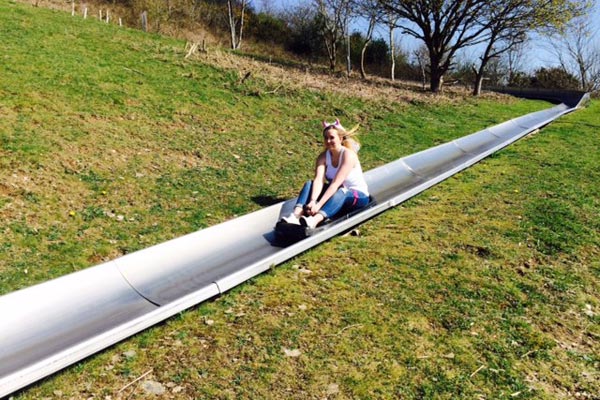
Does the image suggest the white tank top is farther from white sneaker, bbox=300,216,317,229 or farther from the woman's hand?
white sneaker, bbox=300,216,317,229

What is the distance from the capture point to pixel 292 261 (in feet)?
15.8

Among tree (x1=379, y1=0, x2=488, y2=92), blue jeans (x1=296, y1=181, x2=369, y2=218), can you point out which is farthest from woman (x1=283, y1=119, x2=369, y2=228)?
tree (x1=379, y1=0, x2=488, y2=92)

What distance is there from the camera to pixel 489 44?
78.0ft

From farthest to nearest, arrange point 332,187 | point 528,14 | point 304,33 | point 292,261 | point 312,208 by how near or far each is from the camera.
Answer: point 304,33, point 528,14, point 332,187, point 312,208, point 292,261

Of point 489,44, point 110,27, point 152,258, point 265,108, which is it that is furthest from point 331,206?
point 489,44

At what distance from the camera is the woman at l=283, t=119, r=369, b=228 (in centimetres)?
527

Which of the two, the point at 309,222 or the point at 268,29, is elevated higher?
the point at 268,29

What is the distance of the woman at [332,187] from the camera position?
5273 millimetres

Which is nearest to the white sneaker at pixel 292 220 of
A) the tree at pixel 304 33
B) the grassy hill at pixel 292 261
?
the grassy hill at pixel 292 261

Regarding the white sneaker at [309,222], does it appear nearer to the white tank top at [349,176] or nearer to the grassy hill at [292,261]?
the grassy hill at [292,261]

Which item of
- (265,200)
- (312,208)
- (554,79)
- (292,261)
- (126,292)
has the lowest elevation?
(126,292)

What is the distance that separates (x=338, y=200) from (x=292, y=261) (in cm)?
110

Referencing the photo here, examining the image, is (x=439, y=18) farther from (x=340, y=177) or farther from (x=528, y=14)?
(x=340, y=177)

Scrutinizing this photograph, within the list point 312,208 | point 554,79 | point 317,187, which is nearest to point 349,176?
point 317,187
